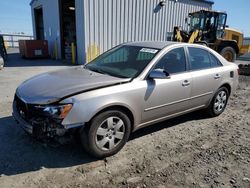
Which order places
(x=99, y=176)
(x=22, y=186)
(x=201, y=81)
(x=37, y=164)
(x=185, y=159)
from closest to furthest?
(x=22, y=186) < (x=99, y=176) < (x=37, y=164) < (x=185, y=159) < (x=201, y=81)

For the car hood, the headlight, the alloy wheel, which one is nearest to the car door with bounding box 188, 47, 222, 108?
the car hood

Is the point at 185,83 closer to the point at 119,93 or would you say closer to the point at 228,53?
the point at 119,93

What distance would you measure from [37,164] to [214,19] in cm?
1250

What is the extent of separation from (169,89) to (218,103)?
5.90 feet

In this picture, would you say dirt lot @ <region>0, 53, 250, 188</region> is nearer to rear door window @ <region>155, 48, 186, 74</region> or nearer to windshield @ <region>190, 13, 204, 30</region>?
rear door window @ <region>155, 48, 186, 74</region>

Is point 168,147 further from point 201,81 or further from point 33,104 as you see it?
point 33,104

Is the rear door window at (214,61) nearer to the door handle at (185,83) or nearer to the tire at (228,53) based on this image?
the door handle at (185,83)

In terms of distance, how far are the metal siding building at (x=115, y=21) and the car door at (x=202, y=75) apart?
885 centimetres

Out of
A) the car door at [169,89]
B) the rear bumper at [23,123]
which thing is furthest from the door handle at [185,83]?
the rear bumper at [23,123]

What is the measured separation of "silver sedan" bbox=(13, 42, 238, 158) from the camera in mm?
2885

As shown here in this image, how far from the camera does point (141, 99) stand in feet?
11.3

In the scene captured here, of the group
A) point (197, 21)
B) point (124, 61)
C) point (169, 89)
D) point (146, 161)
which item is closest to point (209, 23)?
point (197, 21)

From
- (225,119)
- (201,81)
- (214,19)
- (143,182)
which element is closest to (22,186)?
(143,182)

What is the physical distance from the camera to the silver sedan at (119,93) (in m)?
2.88
